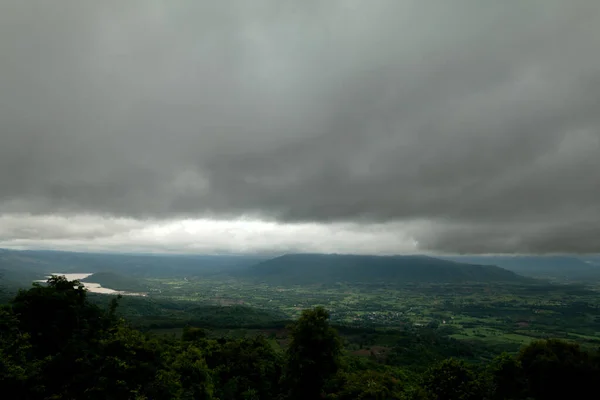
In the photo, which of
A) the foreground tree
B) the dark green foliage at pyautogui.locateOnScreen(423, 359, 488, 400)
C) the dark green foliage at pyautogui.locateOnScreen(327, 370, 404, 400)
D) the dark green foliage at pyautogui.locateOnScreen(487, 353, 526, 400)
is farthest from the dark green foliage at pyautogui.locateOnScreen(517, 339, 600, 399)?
the foreground tree

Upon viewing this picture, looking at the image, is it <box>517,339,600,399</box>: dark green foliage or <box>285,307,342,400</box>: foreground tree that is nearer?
<box>517,339,600,399</box>: dark green foliage

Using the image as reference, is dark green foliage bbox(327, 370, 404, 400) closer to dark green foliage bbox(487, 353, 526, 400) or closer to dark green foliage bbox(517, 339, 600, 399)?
dark green foliage bbox(487, 353, 526, 400)

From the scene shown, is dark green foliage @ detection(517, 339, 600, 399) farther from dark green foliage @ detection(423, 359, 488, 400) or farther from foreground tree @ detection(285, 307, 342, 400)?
foreground tree @ detection(285, 307, 342, 400)

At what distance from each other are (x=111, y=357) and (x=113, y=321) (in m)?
15.6

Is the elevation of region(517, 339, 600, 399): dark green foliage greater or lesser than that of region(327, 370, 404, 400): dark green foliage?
greater

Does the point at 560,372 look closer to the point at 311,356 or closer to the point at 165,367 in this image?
the point at 311,356

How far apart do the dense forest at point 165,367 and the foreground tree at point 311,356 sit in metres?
0.11

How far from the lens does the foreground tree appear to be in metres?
40.2

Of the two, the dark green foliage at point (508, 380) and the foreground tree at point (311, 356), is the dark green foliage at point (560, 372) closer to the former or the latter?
the dark green foliage at point (508, 380)

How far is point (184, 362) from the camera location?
135 feet

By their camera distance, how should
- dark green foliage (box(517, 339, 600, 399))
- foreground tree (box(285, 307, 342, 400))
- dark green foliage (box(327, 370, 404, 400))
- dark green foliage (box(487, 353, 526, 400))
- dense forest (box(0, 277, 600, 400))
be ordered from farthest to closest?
foreground tree (box(285, 307, 342, 400))
dark green foliage (box(487, 353, 526, 400))
dark green foliage (box(517, 339, 600, 399))
dark green foliage (box(327, 370, 404, 400))
dense forest (box(0, 277, 600, 400))

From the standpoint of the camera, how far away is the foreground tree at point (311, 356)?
4016 centimetres

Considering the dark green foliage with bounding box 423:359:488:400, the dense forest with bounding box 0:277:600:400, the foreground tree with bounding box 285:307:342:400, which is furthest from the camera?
the foreground tree with bounding box 285:307:342:400

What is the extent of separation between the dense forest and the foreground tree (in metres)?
0.11
